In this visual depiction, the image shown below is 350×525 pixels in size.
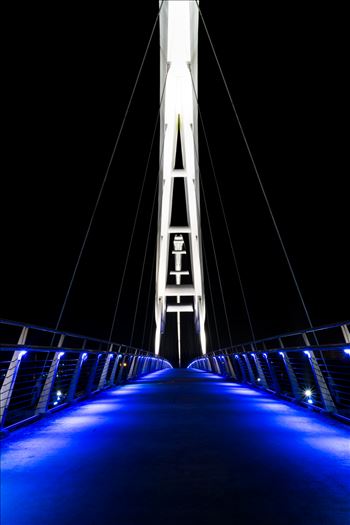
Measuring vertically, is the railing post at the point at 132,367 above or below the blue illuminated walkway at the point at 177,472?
above

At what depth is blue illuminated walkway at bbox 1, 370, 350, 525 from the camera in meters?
2.30

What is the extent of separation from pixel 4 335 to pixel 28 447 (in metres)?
56.9

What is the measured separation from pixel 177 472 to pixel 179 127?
22523 mm

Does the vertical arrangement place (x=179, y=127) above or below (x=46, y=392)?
above

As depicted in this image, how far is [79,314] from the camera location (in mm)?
50469

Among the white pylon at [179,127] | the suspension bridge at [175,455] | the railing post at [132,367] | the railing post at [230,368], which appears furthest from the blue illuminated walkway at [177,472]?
the white pylon at [179,127]

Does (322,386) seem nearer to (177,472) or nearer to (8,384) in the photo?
(177,472)

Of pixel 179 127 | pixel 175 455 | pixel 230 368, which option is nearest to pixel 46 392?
pixel 175 455

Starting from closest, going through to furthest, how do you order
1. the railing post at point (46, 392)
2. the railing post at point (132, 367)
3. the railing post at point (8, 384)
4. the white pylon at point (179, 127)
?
1. the railing post at point (8, 384)
2. the railing post at point (46, 392)
3. the railing post at point (132, 367)
4. the white pylon at point (179, 127)

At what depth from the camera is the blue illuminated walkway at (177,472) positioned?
7.55ft

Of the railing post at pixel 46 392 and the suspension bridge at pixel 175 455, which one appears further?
the railing post at pixel 46 392

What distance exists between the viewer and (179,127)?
949 inches

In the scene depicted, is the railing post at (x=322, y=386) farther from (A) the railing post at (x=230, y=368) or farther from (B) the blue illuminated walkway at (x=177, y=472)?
(A) the railing post at (x=230, y=368)

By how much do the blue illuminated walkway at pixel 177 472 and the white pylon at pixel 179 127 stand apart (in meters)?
15.0
